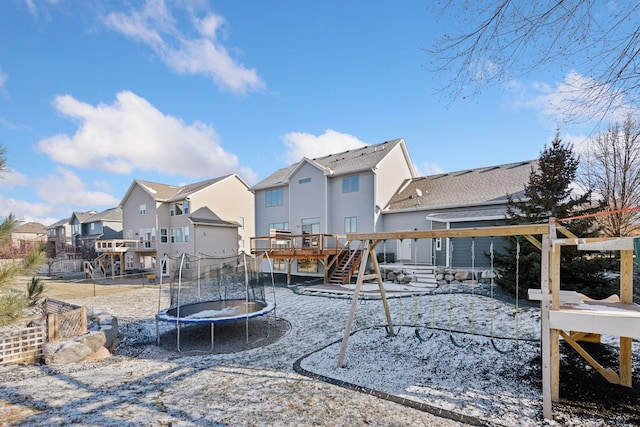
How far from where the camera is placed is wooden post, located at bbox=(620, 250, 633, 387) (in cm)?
417

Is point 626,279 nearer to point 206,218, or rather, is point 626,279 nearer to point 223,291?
point 223,291

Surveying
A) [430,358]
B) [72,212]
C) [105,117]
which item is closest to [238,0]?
[105,117]

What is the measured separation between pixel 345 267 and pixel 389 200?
191 inches

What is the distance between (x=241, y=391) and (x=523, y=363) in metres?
4.60

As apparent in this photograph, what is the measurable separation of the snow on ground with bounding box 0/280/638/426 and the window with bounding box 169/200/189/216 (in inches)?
688

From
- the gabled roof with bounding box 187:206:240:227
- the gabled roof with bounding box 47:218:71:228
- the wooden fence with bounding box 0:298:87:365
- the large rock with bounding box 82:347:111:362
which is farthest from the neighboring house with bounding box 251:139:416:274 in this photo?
the gabled roof with bounding box 47:218:71:228

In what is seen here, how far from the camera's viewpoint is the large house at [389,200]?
14.2 meters

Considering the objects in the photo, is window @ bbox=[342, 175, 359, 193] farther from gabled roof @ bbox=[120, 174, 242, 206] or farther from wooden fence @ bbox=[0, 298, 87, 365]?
wooden fence @ bbox=[0, 298, 87, 365]

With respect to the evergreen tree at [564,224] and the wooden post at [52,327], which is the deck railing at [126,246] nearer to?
the wooden post at [52,327]

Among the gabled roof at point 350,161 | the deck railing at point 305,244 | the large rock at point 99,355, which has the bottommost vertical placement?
the large rock at point 99,355

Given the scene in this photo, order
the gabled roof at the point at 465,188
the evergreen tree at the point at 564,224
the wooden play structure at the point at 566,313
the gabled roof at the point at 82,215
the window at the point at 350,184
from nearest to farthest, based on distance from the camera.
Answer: the wooden play structure at the point at 566,313 < the evergreen tree at the point at 564,224 < the gabled roof at the point at 465,188 < the window at the point at 350,184 < the gabled roof at the point at 82,215

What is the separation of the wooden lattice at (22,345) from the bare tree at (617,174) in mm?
16555

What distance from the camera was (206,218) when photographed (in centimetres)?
2433

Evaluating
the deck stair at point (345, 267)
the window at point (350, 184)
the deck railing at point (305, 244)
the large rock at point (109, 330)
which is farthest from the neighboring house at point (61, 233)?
the large rock at point (109, 330)
